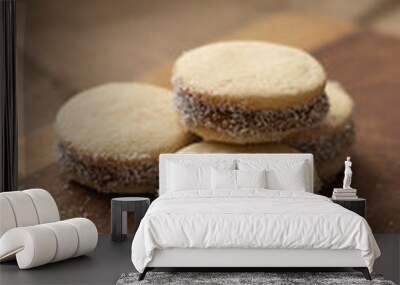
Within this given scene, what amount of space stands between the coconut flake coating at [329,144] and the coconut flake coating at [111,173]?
4.23ft

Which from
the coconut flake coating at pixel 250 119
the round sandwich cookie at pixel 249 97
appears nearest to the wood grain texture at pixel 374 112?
the round sandwich cookie at pixel 249 97

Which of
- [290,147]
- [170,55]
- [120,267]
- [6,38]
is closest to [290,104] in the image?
[290,147]

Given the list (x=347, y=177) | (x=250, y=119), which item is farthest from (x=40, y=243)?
(x=347, y=177)

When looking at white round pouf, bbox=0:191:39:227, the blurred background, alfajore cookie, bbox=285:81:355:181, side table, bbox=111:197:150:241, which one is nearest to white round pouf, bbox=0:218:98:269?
white round pouf, bbox=0:191:39:227

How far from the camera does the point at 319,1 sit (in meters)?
6.53

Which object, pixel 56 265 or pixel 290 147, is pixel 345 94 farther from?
pixel 56 265

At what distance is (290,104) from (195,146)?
0.95 m

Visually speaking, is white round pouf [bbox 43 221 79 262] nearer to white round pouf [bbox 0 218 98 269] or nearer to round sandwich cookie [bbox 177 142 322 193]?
white round pouf [bbox 0 218 98 269]

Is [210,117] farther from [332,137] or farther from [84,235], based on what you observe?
[84,235]

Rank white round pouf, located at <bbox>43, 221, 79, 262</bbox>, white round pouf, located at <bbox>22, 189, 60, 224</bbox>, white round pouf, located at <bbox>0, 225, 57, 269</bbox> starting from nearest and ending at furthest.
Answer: white round pouf, located at <bbox>0, 225, 57, 269</bbox>
white round pouf, located at <bbox>43, 221, 79, 262</bbox>
white round pouf, located at <bbox>22, 189, 60, 224</bbox>

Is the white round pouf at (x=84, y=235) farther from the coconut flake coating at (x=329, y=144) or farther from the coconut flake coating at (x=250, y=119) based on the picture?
the coconut flake coating at (x=329, y=144)

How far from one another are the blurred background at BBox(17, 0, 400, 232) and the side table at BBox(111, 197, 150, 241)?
450 mm

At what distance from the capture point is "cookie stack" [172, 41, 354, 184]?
579cm

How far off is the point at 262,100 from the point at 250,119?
0.19 m
